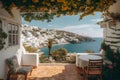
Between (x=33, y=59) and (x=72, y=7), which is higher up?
(x=72, y=7)

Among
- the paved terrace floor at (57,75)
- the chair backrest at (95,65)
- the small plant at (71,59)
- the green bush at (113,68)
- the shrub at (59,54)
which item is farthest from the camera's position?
the shrub at (59,54)

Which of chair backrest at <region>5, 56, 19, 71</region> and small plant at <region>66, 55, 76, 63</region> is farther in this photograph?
small plant at <region>66, 55, 76, 63</region>

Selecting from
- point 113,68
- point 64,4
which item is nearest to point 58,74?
point 113,68

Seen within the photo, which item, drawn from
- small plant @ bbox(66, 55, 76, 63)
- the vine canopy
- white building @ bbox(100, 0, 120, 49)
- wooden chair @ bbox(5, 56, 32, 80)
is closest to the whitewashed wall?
white building @ bbox(100, 0, 120, 49)

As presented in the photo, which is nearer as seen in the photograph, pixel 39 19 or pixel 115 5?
pixel 115 5

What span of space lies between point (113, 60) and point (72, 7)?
2307mm

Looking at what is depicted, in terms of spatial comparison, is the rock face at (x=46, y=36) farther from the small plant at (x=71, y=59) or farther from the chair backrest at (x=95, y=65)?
the chair backrest at (x=95, y=65)

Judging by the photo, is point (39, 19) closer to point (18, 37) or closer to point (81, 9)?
point (18, 37)

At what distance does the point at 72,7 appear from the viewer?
708cm

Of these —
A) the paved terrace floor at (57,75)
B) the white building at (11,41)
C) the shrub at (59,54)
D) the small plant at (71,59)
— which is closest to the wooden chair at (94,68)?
the paved terrace floor at (57,75)

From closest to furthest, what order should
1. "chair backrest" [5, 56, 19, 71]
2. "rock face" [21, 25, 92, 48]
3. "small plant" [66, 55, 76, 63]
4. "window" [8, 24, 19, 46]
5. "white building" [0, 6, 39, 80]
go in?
"white building" [0, 6, 39, 80] < "chair backrest" [5, 56, 19, 71] < "window" [8, 24, 19, 46] < "small plant" [66, 55, 76, 63] < "rock face" [21, 25, 92, 48]

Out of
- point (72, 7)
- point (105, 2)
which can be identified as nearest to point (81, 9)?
point (72, 7)

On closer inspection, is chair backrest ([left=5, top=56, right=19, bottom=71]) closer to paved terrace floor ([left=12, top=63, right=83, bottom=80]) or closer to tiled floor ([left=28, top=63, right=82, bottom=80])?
paved terrace floor ([left=12, top=63, right=83, bottom=80])

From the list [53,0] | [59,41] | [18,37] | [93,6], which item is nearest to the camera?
[53,0]
